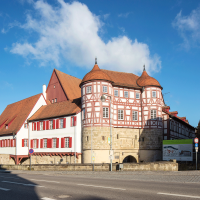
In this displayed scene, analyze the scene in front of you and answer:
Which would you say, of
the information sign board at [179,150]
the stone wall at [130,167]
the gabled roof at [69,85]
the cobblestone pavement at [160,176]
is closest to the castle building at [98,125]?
the gabled roof at [69,85]

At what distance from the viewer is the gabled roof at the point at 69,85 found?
46.4 m

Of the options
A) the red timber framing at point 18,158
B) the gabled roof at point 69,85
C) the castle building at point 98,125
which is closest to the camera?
the castle building at point 98,125

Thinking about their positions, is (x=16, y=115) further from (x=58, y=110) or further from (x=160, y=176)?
(x=160, y=176)

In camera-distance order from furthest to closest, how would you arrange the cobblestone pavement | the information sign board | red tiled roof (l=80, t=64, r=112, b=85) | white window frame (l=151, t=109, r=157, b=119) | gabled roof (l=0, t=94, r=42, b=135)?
gabled roof (l=0, t=94, r=42, b=135), white window frame (l=151, t=109, r=157, b=119), red tiled roof (l=80, t=64, r=112, b=85), the information sign board, the cobblestone pavement

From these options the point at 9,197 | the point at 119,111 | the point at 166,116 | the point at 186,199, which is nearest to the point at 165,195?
the point at 186,199

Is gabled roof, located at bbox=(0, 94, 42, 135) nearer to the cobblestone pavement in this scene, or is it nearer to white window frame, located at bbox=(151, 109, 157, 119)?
white window frame, located at bbox=(151, 109, 157, 119)

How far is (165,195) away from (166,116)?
3308cm

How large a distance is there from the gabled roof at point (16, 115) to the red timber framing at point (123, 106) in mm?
14214

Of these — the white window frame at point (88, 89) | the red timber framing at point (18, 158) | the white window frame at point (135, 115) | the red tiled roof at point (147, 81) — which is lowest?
the red timber framing at point (18, 158)

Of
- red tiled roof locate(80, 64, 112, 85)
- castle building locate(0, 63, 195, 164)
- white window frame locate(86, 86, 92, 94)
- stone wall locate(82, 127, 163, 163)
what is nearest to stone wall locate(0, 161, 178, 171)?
castle building locate(0, 63, 195, 164)

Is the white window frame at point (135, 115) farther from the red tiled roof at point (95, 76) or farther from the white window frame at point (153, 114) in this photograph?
the red tiled roof at point (95, 76)

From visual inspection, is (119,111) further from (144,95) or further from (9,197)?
(9,197)

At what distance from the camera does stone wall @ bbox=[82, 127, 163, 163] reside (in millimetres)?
35250

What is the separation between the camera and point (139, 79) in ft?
138
